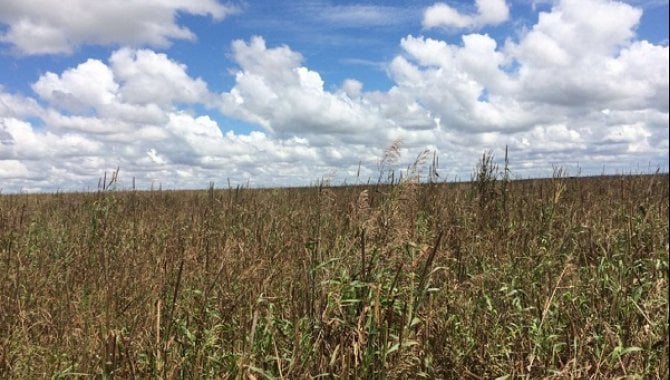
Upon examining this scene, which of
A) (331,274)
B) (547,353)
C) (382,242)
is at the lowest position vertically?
(547,353)

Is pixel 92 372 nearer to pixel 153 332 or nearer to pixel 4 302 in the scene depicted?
pixel 153 332

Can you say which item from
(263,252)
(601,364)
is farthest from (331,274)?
(263,252)

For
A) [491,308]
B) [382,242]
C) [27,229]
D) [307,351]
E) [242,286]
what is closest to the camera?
[307,351]

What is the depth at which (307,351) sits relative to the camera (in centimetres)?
278

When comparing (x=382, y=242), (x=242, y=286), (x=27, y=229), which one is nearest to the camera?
(x=382, y=242)

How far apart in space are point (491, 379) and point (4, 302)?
437 cm

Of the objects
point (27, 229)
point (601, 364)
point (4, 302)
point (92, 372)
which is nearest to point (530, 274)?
point (601, 364)

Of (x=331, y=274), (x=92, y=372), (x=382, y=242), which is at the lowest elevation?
(x=92, y=372)

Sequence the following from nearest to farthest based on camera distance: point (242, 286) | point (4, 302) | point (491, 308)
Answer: point (491, 308)
point (242, 286)
point (4, 302)

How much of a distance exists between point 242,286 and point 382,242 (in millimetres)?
1538

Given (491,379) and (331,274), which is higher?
(331,274)

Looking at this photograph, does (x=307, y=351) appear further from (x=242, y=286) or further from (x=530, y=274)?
(x=530, y=274)

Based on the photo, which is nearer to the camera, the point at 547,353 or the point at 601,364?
the point at 601,364

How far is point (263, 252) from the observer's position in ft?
17.4
